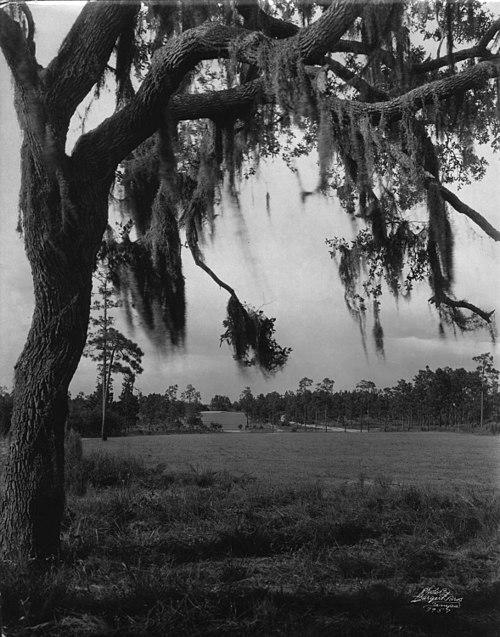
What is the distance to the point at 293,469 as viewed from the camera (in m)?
5.94

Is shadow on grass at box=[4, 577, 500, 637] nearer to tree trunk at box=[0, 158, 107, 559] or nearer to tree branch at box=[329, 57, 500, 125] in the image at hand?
tree trunk at box=[0, 158, 107, 559]

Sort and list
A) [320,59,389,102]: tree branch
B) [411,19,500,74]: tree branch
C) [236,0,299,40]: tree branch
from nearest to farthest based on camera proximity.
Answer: [236,0,299,40]: tree branch, [411,19,500,74]: tree branch, [320,59,389,102]: tree branch

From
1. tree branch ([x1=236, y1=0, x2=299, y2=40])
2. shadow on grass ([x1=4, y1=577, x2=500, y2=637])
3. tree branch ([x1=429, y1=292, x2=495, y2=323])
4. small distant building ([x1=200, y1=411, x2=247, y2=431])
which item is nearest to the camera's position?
shadow on grass ([x1=4, y1=577, x2=500, y2=637])

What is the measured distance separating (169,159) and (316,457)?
155 inches

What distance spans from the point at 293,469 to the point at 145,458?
1.53 meters

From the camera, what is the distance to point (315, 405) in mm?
5430

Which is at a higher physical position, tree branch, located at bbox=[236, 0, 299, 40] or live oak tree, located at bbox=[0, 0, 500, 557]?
tree branch, located at bbox=[236, 0, 299, 40]

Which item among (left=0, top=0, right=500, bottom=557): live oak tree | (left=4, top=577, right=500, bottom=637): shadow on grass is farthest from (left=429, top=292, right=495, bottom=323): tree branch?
(left=4, top=577, right=500, bottom=637): shadow on grass

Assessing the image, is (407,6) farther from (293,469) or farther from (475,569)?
(293,469)

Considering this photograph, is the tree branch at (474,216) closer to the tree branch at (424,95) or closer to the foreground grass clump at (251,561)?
the tree branch at (424,95)
